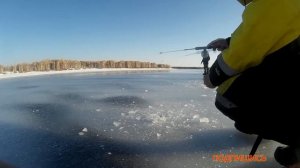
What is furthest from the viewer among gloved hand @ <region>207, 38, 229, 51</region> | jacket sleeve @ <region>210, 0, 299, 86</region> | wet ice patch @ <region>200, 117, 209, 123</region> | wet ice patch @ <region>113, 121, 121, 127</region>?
wet ice patch @ <region>200, 117, 209, 123</region>

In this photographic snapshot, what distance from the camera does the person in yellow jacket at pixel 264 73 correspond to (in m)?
1.50

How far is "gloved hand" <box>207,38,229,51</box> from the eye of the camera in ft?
6.68

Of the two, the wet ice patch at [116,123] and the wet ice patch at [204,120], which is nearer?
the wet ice patch at [116,123]

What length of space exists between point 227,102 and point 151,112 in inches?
228

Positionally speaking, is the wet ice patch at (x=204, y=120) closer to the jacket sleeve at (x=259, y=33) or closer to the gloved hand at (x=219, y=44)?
the gloved hand at (x=219, y=44)

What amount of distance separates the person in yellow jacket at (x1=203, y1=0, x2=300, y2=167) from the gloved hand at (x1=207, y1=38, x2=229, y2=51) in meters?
0.31

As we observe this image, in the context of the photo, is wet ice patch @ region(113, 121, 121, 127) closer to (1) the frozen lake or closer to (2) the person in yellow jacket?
(1) the frozen lake

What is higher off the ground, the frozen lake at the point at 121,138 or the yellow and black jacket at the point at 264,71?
the yellow and black jacket at the point at 264,71

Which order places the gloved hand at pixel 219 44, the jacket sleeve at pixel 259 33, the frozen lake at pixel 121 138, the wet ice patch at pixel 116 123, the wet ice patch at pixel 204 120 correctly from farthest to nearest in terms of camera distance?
1. the wet ice patch at pixel 204 120
2. the wet ice patch at pixel 116 123
3. the frozen lake at pixel 121 138
4. the gloved hand at pixel 219 44
5. the jacket sleeve at pixel 259 33

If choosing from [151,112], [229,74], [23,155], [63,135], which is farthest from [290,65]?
[151,112]

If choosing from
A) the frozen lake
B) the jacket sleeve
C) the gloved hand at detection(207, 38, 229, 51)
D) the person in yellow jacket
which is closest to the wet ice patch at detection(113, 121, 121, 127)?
the frozen lake

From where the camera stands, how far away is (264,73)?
164 centimetres

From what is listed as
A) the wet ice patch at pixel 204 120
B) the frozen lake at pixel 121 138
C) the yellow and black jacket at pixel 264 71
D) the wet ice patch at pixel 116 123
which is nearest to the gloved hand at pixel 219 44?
the yellow and black jacket at pixel 264 71

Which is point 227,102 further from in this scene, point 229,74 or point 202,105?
point 202,105
